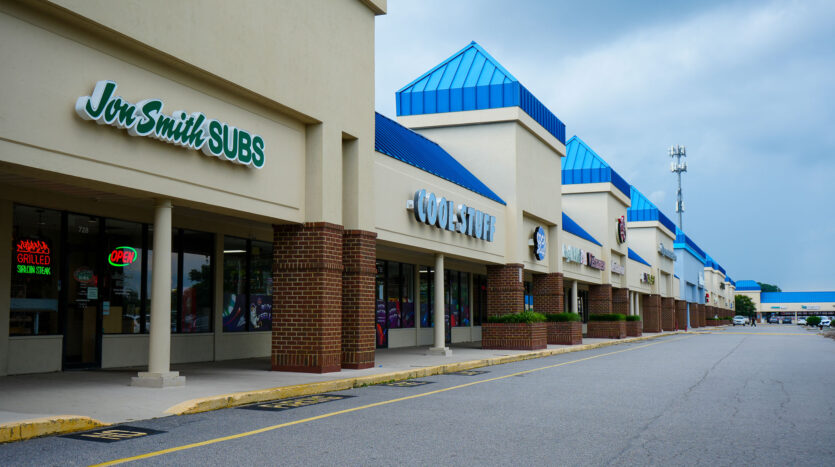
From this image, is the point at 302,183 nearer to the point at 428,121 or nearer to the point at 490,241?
the point at 490,241

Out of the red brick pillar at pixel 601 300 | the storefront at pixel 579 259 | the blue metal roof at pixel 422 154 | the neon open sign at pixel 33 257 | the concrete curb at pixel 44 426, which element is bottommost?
the concrete curb at pixel 44 426

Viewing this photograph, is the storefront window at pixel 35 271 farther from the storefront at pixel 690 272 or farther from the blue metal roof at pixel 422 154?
the storefront at pixel 690 272

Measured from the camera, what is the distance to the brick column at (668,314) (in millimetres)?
66875

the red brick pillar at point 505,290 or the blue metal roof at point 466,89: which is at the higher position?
the blue metal roof at point 466,89

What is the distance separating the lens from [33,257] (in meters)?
14.3

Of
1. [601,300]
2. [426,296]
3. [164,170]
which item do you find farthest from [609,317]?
[164,170]

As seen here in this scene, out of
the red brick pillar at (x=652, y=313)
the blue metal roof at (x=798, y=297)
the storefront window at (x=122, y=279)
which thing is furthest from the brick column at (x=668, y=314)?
the blue metal roof at (x=798, y=297)

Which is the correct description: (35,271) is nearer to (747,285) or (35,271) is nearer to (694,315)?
(694,315)

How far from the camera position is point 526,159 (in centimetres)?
2975

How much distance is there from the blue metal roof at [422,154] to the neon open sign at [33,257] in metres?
8.09

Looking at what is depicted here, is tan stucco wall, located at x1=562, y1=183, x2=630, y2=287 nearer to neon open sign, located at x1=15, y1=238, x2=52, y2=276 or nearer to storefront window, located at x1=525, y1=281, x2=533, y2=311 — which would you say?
storefront window, located at x1=525, y1=281, x2=533, y2=311

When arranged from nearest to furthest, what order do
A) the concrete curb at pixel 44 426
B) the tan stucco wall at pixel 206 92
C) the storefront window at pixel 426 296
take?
the concrete curb at pixel 44 426 < the tan stucco wall at pixel 206 92 < the storefront window at pixel 426 296

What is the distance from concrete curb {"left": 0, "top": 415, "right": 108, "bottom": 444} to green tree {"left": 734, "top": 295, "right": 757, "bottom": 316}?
175 metres

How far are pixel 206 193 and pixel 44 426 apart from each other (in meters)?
5.44
